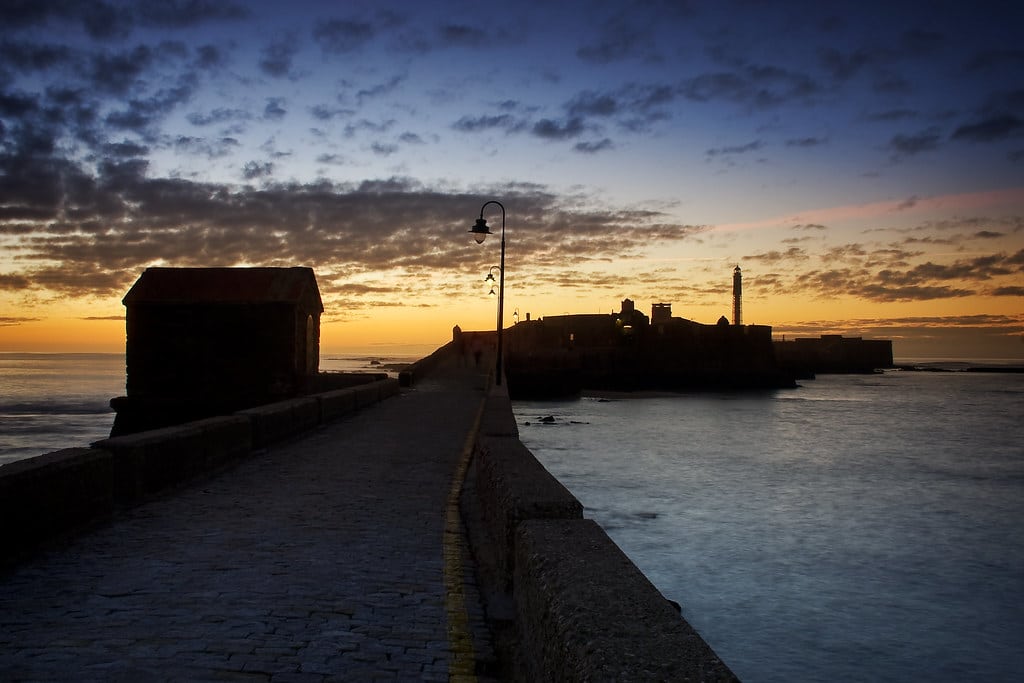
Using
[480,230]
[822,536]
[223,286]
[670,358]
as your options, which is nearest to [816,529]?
[822,536]

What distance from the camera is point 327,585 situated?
5598 mm

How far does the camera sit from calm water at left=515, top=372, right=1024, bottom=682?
11961 mm

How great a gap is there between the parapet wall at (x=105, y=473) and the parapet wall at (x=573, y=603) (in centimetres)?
374

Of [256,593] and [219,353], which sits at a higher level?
[219,353]

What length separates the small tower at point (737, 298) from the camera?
122 m

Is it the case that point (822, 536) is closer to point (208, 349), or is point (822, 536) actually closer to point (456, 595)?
point (456, 595)

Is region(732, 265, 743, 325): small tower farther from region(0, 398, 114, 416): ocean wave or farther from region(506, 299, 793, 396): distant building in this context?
region(0, 398, 114, 416): ocean wave

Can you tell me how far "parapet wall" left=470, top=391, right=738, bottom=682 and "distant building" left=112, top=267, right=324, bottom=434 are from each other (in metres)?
27.3

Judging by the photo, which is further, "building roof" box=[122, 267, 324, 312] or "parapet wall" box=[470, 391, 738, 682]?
"building roof" box=[122, 267, 324, 312]

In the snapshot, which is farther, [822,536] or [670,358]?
[670,358]

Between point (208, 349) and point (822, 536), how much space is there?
24508mm

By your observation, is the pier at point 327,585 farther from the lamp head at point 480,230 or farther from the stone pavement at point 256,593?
the lamp head at point 480,230

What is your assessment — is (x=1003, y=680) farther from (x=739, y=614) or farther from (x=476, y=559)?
(x=476, y=559)

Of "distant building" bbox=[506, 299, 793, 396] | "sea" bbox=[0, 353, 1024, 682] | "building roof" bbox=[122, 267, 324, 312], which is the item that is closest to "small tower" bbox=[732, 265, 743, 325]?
"distant building" bbox=[506, 299, 793, 396]
